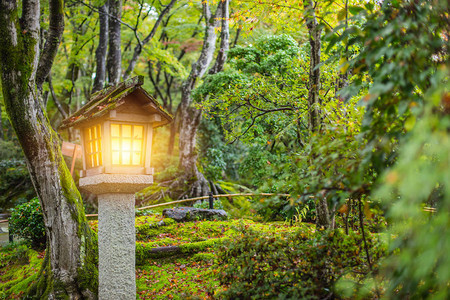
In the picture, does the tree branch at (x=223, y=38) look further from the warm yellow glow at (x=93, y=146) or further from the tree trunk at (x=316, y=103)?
the warm yellow glow at (x=93, y=146)

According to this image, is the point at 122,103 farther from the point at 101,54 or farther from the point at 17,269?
the point at 101,54

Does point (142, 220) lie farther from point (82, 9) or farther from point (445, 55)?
point (82, 9)

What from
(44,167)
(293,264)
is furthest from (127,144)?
(293,264)

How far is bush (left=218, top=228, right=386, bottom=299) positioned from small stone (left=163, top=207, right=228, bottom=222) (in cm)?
496

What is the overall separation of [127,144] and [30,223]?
13.6 ft

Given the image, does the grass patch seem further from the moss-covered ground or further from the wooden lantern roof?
the wooden lantern roof

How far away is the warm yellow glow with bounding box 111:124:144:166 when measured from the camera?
3.54 metres

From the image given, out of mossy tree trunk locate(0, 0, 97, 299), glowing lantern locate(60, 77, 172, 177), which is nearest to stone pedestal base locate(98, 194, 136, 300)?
glowing lantern locate(60, 77, 172, 177)

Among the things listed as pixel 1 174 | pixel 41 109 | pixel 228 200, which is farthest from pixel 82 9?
pixel 41 109

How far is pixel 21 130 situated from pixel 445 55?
14.9 ft

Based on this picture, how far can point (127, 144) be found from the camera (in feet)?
11.8

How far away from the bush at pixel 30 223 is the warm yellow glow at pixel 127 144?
3.78 metres

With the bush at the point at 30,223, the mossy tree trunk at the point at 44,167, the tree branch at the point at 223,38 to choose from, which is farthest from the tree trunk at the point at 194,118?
the mossy tree trunk at the point at 44,167

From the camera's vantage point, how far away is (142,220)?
727 centimetres
